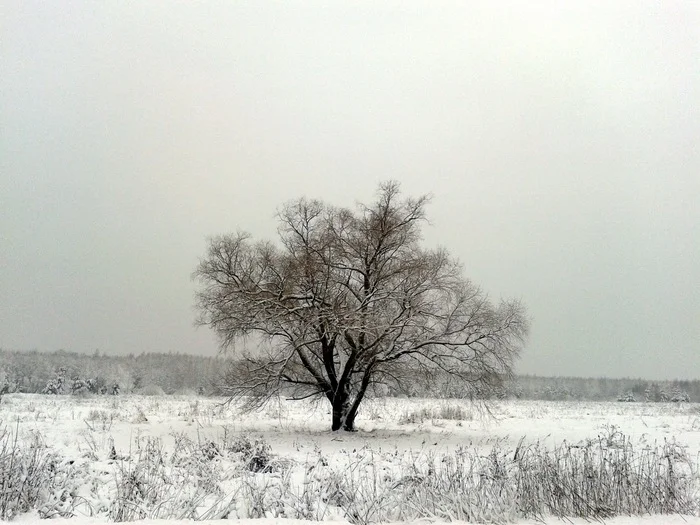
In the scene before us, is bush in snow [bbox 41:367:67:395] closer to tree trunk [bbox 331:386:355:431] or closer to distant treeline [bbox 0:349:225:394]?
distant treeline [bbox 0:349:225:394]

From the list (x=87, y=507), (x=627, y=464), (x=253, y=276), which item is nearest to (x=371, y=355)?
(x=253, y=276)

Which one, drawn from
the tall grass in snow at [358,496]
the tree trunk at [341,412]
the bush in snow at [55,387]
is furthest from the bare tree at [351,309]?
the bush in snow at [55,387]

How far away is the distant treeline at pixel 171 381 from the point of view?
19.2m

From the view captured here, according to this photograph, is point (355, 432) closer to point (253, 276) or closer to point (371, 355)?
point (371, 355)

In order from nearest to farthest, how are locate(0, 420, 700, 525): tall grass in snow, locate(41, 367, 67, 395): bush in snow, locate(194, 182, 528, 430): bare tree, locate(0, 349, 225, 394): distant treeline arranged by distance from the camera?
1. locate(0, 420, 700, 525): tall grass in snow
2. locate(194, 182, 528, 430): bare tree
3. locate(41, 367, 67, 395): bush in snow
4. locate(0, 349, 225, 394): distant treeline

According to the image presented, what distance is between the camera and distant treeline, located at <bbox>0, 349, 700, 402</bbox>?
19.2 metres

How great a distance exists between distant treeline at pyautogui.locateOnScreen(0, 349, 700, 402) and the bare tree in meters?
1.14

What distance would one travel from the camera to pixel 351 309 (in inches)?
679

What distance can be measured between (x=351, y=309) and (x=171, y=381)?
84.5 metres

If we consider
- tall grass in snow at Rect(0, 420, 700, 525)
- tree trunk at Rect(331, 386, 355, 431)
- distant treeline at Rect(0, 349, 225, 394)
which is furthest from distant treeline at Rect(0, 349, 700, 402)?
tall grass in snow at Rect(0, 420, 700, 525)

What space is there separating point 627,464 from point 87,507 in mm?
7324

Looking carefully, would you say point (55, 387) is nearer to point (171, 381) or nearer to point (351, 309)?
point (351, 309)

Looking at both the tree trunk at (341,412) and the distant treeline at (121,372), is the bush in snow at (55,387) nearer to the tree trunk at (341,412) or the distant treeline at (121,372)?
the distant treeline at (121,372)

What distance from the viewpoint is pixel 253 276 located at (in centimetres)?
1830
